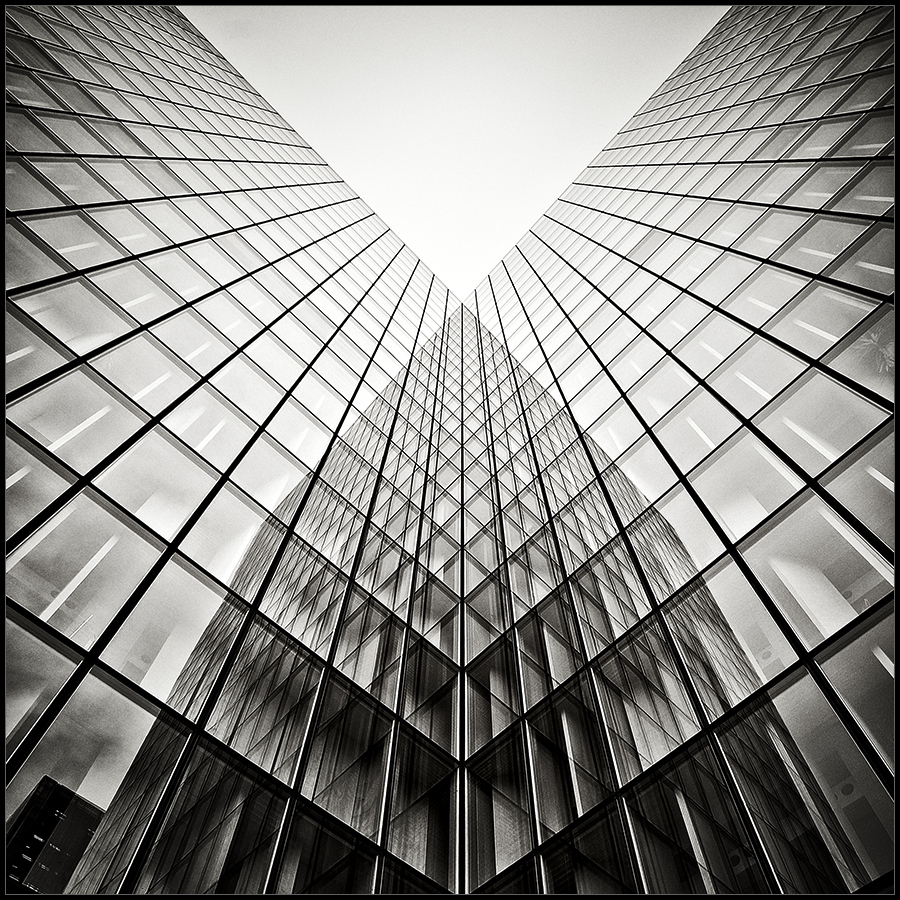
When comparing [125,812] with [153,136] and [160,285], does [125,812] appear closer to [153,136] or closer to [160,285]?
[160,285]

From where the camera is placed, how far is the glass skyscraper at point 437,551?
7.71 m

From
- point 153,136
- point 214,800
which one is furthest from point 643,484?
point 153,136

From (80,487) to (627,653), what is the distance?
9.95 m

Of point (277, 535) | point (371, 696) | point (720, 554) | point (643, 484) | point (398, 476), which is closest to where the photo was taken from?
point (720, 554)

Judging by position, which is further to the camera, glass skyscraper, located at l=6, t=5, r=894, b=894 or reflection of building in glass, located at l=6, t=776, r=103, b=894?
glass skyscraper, located at l=6, t=5, r=894, b=894

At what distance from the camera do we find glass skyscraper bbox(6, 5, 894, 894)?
771cm

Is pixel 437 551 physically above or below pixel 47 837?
below

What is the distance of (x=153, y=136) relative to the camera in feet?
63.9

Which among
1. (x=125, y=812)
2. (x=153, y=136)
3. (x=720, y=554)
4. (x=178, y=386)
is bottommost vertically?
(x=720, y=554)

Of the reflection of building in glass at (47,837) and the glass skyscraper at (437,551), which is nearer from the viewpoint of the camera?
the reflection of building in glass at (47,837)

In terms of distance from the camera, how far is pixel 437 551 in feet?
54.6

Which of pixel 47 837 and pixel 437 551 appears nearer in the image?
pixel 47 837

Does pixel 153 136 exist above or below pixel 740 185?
above

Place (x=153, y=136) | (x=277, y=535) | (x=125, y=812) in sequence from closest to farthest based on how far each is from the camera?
(x=125, y=812), (x=277, y=535), (x=153, y=136)
